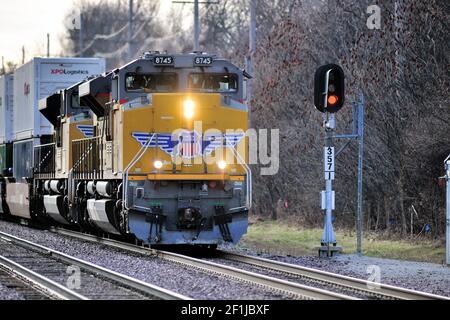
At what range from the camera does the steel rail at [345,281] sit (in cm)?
1159

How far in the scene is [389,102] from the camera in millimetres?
22094

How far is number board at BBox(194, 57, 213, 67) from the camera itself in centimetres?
1773

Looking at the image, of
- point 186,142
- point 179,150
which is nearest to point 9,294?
point 179,150

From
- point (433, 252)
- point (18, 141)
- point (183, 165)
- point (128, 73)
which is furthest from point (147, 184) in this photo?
point (18, 141)

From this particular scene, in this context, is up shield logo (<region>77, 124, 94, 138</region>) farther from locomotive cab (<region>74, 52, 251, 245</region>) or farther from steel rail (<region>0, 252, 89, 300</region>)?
steel rail (<region>0, 252, 89, 300</region>)

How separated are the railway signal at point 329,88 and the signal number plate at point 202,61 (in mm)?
1893

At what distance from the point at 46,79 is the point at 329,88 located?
A: 35.2ft

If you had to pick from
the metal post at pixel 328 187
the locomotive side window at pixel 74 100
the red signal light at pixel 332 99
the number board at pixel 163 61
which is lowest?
the metal post at pixel 328 187

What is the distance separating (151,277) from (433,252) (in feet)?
21.8

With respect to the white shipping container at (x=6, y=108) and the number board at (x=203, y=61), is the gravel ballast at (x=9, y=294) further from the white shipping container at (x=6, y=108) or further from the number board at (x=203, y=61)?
the white shipping container at (x=6, y=108)

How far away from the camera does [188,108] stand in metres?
17.6

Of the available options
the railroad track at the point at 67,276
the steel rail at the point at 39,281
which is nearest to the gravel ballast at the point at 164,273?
the railroad track at the point at 67,276

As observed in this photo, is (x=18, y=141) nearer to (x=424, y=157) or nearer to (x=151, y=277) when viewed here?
(x=424, y=157)

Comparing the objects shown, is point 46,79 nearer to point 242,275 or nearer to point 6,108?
point 6,108
